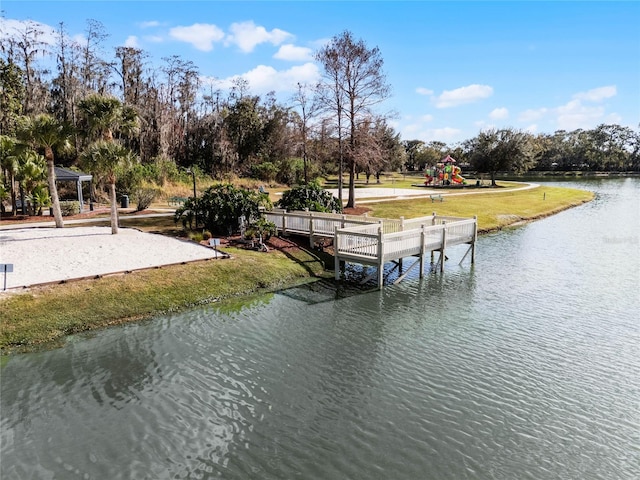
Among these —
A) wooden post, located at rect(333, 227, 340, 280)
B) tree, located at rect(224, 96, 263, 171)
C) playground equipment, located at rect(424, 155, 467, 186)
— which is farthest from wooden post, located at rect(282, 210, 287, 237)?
playground equipment, located at rect(424, 155, 467, 186)

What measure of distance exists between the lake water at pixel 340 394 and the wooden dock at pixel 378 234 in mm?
2324

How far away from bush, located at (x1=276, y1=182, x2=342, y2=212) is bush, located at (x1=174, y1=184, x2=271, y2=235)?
1.97m

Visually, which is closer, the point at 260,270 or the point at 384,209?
the point at 260,270

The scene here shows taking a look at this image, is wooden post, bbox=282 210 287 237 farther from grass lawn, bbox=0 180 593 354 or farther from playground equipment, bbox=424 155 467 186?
playground equipment, bbox=424 155 467 186

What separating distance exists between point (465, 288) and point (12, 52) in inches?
1972

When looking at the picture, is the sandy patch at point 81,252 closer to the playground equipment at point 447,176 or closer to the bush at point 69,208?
the bush at point 69,208

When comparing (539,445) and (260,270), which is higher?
(260,270)

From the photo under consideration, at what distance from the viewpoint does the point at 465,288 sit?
65.0 feet

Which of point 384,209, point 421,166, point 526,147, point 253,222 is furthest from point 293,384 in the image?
point 421,166

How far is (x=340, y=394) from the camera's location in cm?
1059

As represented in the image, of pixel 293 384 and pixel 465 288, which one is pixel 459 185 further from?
pixel 293 384

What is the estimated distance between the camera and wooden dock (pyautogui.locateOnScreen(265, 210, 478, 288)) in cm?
1916

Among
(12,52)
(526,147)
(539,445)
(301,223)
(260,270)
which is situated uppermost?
(12,52)

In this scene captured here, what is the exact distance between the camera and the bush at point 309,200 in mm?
25688
